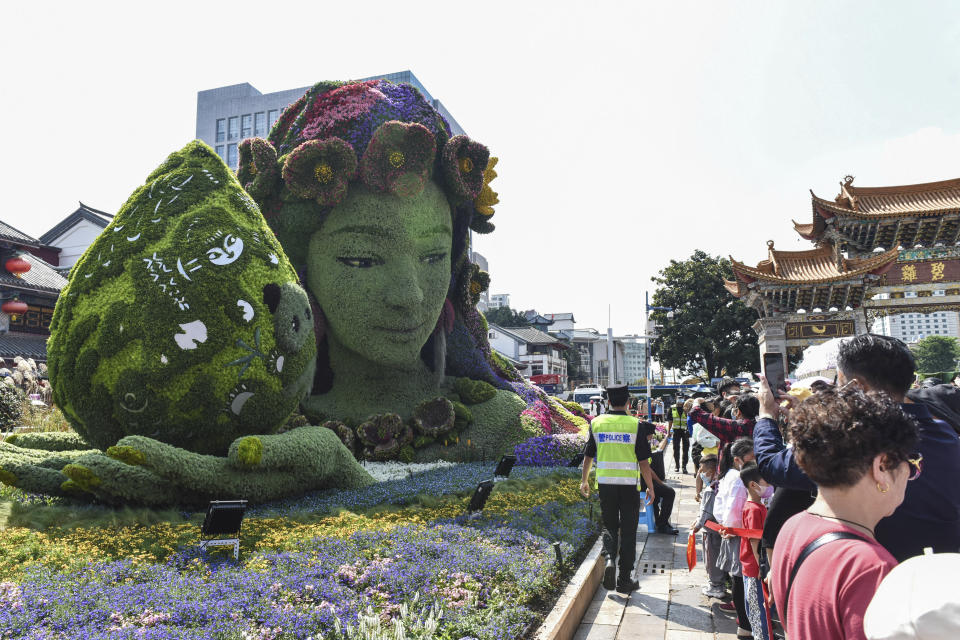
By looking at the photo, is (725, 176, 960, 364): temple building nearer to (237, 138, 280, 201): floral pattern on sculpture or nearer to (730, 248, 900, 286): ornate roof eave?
(730, 248, 900, 286): ornate roof eave

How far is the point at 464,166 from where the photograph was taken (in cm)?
1138

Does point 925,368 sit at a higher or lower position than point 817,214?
lower

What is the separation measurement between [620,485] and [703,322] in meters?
32.9

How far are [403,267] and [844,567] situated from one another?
30.6 ft

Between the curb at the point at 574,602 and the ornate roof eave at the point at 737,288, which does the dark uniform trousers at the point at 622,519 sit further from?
the ornate roof eave at the point at 737,288

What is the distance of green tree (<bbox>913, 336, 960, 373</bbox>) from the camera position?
69.2 metres

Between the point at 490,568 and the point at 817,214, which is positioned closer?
the point at 490,568

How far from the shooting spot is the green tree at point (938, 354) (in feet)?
227

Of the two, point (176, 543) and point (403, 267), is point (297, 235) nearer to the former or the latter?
point (403, 267)

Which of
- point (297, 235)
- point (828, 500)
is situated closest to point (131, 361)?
point (297, 235)

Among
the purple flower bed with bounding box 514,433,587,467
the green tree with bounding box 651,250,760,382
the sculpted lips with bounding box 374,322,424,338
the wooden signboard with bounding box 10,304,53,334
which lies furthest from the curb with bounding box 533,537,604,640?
the green tree with bounding box 651,250,760,382

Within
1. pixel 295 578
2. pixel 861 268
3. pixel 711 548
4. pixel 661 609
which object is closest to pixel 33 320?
pixel 295 578

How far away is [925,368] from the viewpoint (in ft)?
233

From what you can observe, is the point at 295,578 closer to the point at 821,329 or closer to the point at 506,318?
the point at 821,329
